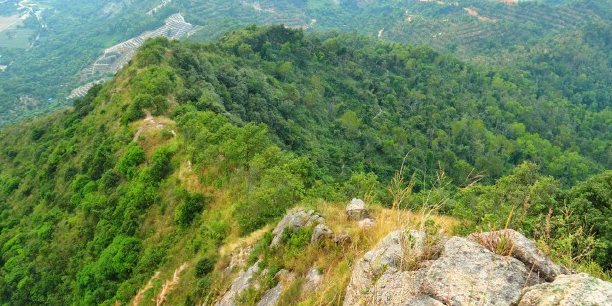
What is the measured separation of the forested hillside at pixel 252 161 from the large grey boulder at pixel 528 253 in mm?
313

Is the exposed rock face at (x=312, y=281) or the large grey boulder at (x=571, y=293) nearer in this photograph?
the large grey boulder at (x=571, y=293)

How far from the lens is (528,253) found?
22.0 feet

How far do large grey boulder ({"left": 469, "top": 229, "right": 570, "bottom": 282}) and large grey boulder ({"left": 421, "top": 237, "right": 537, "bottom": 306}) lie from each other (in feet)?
0.81

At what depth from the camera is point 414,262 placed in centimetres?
695

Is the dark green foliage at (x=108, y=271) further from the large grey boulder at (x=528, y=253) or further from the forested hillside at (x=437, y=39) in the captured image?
the forested hillside at (x=437, y=39)

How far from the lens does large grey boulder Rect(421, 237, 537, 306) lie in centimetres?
584

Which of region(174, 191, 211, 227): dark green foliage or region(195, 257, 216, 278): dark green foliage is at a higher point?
region(195, 257, 216, 278): dark green foliage

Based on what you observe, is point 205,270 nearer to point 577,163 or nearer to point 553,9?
point 577,163

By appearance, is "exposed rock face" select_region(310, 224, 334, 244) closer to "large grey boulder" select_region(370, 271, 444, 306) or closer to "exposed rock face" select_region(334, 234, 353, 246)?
"exposed rock face" select_region(334, 234, 353, 246)

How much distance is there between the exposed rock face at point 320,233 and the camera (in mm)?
12195

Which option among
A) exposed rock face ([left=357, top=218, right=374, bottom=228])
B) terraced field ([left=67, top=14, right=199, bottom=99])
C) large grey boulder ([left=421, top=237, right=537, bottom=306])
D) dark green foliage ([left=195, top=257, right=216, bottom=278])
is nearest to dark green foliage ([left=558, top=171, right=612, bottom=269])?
exposed rock face ([left=357, top=218, right=374, bottom=228])

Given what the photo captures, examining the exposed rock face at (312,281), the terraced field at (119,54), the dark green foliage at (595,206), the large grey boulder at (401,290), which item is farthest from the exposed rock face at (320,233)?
the terraced field at (119,54)

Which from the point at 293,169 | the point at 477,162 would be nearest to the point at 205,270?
the point at 293,169

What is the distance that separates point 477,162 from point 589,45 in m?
105
